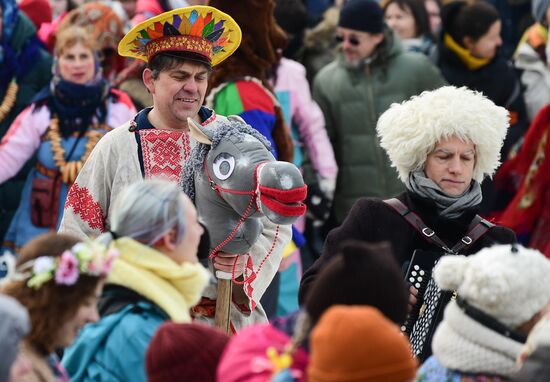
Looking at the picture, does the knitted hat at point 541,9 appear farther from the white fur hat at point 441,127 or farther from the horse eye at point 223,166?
the horse eye at point 223,166

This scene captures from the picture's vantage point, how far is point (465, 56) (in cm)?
1045

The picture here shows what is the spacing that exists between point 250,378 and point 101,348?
0.72m

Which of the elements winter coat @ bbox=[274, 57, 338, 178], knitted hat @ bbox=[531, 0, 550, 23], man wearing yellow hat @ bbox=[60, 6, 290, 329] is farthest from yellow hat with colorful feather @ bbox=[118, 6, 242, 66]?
knitted hat @ bbox=[531, 0, 550, 23]

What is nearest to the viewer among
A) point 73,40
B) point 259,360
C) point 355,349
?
point 355,349

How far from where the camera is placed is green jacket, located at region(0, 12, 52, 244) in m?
9.00

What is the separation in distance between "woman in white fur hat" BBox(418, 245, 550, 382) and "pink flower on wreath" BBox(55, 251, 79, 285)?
112 centimetres

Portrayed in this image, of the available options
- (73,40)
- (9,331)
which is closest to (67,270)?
(9,331)

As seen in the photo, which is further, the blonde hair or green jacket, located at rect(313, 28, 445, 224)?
green jacket, located at rect(313, 28, 445, 224)

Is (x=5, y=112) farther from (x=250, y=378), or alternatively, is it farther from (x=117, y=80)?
(x=250, y=378)

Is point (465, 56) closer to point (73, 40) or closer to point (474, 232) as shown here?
point (73, 40)

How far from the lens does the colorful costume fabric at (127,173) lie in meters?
5.95

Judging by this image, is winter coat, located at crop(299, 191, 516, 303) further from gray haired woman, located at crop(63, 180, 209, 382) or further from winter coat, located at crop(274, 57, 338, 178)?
winter coat, located at crop(274, 57, 338, 178)

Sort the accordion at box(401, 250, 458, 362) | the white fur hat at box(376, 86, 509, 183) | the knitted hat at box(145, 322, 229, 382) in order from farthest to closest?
1. the white fur hat at box(376, 86, 509, 183)
2. the accordion at box(401, 250, 458, 362)
3. the knitted hat at box(145, 322, 229, 382)

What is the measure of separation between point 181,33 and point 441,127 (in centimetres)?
122
